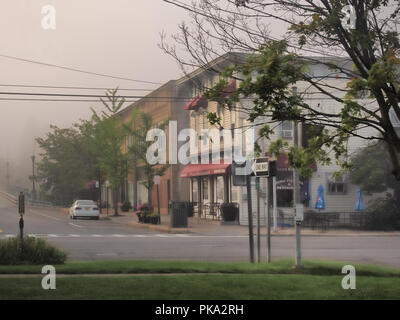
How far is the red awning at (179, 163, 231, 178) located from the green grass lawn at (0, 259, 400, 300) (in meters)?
24.9

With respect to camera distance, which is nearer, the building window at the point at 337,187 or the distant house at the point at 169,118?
the building window at the point at 337,187

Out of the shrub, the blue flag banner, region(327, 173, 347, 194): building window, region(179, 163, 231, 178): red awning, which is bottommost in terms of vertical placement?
the shrub

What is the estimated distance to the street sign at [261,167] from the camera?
15.5 metres

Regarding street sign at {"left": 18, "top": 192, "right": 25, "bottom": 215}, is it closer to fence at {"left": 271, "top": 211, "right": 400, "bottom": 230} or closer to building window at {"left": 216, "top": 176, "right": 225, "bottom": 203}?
fence at {"left": 271, "top": 211, "right": 400, "bottom": 230}

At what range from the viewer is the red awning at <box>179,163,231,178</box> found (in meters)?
39.1

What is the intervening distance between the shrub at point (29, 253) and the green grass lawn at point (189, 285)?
87cm

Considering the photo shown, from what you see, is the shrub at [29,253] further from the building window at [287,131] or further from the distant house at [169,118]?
the distant house at [169,118]

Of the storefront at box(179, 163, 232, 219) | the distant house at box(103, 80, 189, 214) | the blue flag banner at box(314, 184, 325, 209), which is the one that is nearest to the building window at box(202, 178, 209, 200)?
the storefront at box(179, 163, 232, 219)

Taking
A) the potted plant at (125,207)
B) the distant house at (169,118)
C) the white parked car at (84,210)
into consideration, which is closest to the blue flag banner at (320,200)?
the distant house at (169,118)

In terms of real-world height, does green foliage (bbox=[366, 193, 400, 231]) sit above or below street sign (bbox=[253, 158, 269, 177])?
below

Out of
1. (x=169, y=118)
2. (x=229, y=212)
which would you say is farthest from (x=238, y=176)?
(x=169, y=118)

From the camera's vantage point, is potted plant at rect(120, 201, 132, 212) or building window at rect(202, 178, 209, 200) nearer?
building window at rect(202, 178, 209, 200)
